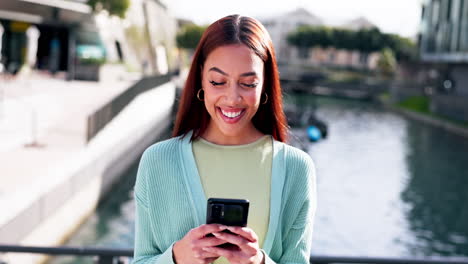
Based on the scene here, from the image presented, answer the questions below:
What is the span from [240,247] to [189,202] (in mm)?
309

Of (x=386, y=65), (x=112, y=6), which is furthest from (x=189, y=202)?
(x=386, y=65)

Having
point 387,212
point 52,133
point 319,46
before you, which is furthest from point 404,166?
point 319,46

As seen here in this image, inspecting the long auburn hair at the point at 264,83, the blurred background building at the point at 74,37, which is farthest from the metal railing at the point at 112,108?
the long auburn hair at the point at 264,83

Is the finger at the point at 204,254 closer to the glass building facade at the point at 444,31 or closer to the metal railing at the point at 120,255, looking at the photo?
the metal railing at the point at 120,255

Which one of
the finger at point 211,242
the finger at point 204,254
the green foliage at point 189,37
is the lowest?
the finger at point 204,254

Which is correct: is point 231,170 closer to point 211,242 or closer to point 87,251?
point 211,242

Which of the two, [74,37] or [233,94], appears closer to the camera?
[233,94]

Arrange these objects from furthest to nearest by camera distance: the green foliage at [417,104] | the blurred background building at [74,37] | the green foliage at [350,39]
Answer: the green foliage at [350,39], the green foliage at [417,104], the blurred background building at [74,37]

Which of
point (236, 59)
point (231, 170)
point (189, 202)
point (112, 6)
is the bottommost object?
point (189, 202)

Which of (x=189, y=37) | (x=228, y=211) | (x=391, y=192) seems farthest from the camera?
(x=189, y=37)

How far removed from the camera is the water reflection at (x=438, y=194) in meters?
18.5

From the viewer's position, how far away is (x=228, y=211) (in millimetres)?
1886

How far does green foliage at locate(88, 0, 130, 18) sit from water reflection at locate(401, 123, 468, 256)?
23477mm

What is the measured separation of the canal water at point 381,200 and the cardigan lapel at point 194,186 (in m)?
5.24
